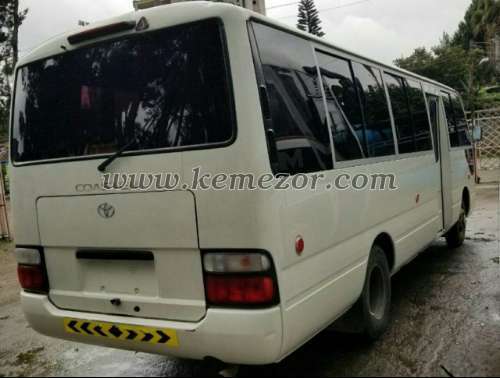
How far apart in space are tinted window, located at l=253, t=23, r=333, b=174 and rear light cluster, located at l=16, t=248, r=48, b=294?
1805 mm

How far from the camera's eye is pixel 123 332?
9.41ft

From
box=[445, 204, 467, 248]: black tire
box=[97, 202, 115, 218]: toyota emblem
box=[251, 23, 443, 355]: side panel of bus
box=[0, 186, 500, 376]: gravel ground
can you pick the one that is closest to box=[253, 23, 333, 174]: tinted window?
box=[251, 23, 443, 355]: side panel of bus

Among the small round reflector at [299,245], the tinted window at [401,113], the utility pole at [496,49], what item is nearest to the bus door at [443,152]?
the tinted window at [401,113]

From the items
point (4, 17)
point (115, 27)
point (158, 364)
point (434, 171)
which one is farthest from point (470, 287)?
point (4, 17)

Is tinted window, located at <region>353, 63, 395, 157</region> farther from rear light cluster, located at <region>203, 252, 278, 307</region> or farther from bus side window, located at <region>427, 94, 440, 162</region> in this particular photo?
rear light cluster, located at <region>203, 252, 278, 307</region>

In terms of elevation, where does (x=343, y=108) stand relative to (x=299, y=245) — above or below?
above

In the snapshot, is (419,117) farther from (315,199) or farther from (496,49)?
(496,49)

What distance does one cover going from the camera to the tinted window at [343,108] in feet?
11.2

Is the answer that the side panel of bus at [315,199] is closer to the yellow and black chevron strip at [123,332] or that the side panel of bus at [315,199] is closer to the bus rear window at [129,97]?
the bus rear window at [129,97]

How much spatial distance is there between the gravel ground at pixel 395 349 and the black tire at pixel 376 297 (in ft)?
0.41

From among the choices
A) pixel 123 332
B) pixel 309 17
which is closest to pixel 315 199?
pixel 123 332

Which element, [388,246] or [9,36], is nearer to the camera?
[388,246]

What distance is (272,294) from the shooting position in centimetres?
253

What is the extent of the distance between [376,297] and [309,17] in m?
31.8
